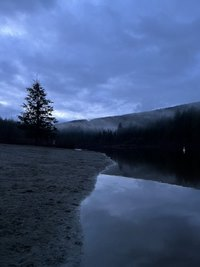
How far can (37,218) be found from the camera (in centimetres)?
984

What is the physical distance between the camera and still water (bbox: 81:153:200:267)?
7.56 meters

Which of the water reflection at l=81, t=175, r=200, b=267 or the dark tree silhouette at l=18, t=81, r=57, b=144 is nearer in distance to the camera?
the water reflection at l=81, t=175, r=200, b=267

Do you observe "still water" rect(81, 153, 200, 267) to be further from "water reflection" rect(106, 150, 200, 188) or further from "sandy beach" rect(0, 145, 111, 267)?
"water reflection" rect(106, 150, 200, 188)

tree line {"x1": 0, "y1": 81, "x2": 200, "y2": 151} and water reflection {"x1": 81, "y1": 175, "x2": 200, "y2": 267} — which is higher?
tree line {"x1": 0, "y1": 81, "x2": 200, "y2": 151}

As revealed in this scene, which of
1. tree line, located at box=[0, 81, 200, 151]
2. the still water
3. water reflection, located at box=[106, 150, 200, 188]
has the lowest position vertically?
the still water

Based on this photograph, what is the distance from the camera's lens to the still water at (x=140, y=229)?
756cm

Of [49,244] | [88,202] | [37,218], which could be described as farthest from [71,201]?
[49,244]

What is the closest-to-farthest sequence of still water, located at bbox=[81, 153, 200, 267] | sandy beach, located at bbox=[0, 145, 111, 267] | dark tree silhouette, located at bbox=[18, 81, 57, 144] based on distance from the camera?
sandy beach, located at bbox=[0, 145, 111, 267] → still water, located at bbox=[81, 153, 200, 267] → dark tree silhouette, located at bbox=[18, 81, 57, 144]

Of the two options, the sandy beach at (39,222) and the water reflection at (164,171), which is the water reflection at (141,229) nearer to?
the sandy beach at (39,222)

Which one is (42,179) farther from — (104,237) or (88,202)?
(104,237)

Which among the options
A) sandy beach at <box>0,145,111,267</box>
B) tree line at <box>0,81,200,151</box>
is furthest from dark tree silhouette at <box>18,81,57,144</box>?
sandy beach at <box>0,145,111,267</box>

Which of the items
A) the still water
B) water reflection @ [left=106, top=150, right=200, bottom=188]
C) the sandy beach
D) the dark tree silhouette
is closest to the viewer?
the sandy beach

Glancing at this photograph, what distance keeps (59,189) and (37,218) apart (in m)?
4.95

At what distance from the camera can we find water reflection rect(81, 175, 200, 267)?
7574 millimetres
